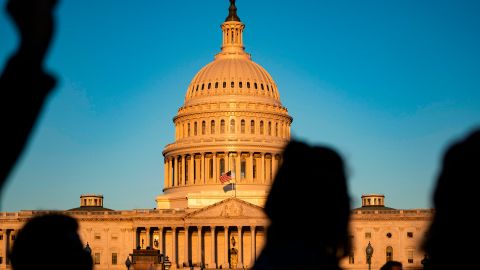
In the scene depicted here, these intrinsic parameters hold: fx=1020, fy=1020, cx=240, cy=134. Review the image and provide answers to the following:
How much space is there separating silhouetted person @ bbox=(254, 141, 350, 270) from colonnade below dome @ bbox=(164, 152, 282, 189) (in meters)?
159

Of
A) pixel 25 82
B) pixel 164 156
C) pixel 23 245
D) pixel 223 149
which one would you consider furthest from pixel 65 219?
pixel 164 156

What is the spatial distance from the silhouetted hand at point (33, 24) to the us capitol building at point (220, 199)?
132m

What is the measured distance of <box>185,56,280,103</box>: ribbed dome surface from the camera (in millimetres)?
176625

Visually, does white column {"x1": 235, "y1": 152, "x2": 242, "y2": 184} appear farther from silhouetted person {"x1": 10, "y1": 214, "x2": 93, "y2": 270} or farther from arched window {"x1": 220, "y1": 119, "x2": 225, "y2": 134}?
silhouetted person {"x1": 10, "y1": 214, "x2": 93, "y2": 270}

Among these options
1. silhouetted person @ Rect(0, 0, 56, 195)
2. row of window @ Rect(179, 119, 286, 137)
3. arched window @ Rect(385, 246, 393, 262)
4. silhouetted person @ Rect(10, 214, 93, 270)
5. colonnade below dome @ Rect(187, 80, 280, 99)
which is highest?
colonnade below dome @ Rect(187, 80, 280, 99)

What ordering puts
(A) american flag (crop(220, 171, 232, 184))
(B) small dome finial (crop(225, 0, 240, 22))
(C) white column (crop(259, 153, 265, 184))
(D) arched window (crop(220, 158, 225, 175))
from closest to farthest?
1. (A) american flag (crop(220, 171, 232, 184))
2. (C) white column (crop(259, 153, 265, 184))
3. (D) arched window (crop(220, 158, 225, 175))
4. (B) small dome finial (crop(225, 0, 240, 22))

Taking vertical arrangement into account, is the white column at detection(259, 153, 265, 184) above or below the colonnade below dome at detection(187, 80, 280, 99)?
below

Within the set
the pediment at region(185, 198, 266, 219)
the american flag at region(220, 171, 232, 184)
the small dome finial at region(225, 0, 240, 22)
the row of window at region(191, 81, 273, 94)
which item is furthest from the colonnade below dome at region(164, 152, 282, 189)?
the small dome finial at region(225, 0, 240, 22)

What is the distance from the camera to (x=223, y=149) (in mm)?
169750

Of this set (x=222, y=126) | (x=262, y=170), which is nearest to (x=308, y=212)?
(x=262, y=170)

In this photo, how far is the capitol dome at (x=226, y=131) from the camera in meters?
169

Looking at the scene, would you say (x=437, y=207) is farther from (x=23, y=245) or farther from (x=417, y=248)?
(x=23, y=245)

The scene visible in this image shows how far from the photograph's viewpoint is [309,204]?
8.95 metres

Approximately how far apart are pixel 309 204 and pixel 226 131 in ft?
541
